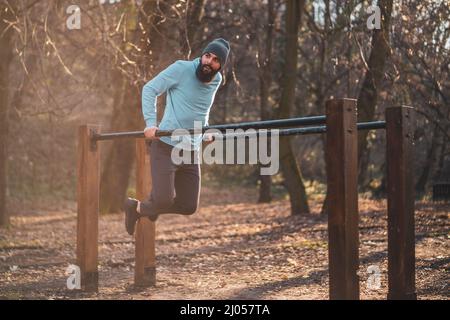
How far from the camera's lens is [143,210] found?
21.0 ft

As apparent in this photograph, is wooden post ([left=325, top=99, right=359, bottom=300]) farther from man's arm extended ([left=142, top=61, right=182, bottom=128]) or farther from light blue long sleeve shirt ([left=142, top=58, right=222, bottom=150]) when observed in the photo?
man's arm extended ([left=142, top=61, right=182, bottom=128])

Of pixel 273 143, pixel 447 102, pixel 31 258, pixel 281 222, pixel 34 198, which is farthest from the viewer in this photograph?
pixel 34 198

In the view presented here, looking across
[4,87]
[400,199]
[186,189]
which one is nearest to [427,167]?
[4,87]

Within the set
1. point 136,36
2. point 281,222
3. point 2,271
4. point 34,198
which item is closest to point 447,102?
point 281,222

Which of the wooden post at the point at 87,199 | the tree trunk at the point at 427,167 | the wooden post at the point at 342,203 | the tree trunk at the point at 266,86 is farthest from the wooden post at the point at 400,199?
the tree trunk at the point at 266,86

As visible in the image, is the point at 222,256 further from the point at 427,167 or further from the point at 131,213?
the point at 427,167

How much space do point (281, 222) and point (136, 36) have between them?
4.27 meters

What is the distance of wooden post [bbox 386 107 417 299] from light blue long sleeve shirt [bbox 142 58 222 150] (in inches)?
75.6

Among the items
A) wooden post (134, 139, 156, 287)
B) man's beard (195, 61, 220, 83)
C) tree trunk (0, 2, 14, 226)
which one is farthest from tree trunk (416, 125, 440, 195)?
man's beard (195, 61, 220, 83)

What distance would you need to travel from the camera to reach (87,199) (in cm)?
677

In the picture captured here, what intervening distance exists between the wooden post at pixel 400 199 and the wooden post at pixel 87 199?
9.99 feet

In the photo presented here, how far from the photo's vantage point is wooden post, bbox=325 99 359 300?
4.48m

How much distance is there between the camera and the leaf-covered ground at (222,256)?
21.5 feet
